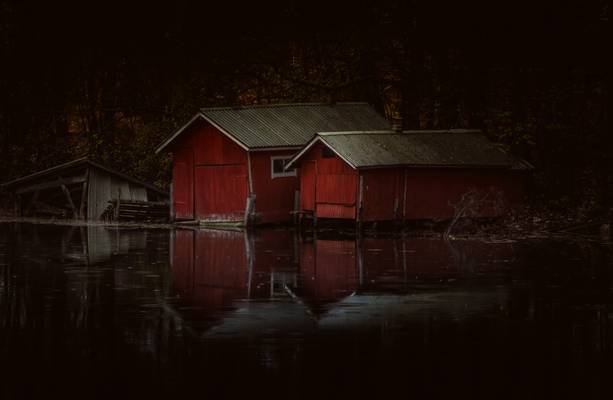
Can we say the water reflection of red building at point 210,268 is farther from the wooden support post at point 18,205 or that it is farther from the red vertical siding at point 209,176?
the wooden support post at point 18,205

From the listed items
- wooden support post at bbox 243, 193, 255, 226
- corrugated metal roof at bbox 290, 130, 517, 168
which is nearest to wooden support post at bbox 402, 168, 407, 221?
corrugated metal roof at bbox 290, 130, 517, 168

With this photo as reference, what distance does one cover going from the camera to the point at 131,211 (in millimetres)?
55281

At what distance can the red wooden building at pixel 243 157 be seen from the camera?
167ft

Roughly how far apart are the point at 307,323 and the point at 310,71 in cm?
4093

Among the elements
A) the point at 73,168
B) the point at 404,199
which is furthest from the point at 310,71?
the point at 404,199

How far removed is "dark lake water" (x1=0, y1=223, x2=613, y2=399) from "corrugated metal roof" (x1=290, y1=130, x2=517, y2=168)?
8316mm

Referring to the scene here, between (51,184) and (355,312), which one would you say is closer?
(355,312)

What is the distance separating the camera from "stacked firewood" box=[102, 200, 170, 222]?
5509cm

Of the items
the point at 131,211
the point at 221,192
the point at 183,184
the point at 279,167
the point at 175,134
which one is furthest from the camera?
the point at 131,211

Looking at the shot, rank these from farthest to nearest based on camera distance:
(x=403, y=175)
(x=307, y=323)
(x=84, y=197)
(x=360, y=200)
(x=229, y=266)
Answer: (x=84, y=197) < (x=403, y=175) < (x=360, y=200) < (x=229, y=266) < (x=307, y=323)

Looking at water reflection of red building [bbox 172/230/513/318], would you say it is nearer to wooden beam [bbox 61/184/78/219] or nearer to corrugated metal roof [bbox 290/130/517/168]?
corrugated metal roof [bbox 290/130/517/168]

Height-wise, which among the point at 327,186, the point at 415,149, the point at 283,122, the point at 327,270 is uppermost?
the point at 283,122

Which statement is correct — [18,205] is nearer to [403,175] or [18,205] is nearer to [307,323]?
[403,175]

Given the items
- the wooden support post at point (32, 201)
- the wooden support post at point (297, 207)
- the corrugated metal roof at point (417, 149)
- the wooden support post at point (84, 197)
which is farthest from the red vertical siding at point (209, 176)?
the wooden support post at point (32, 201)
